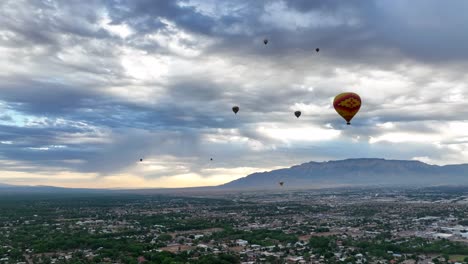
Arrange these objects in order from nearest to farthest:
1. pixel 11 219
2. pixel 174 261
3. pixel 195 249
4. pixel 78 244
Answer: pixel 174 261 → pixel 195 249 → pixel 78 244 → pixel 11 219

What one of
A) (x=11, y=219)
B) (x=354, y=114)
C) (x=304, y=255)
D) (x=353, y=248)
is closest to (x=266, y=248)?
(x=304, y=255)

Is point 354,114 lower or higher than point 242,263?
higher

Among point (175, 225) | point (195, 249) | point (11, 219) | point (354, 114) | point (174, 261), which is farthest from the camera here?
point (11, 219)

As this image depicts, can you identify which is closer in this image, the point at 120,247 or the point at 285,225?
the point at 120,247

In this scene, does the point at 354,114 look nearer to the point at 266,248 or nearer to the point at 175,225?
the point at 266,248

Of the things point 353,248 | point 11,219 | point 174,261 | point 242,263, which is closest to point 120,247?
point 174,261

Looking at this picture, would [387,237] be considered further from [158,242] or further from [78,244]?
[78,244]
